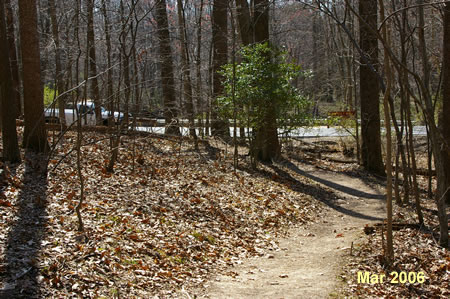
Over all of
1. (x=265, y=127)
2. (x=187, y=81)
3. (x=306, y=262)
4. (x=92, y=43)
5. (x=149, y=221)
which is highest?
(x=92, y=43)

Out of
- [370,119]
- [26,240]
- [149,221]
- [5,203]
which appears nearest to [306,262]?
[149,221]

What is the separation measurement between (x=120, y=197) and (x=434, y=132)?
18.8ft

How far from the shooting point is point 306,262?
7.43m

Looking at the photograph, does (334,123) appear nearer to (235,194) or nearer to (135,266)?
(235,194)

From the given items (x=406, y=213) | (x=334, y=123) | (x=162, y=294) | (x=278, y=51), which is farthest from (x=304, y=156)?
(x=162, y=294)

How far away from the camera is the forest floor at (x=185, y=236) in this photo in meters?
5.64

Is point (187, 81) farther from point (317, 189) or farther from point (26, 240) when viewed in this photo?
point (26, 240)

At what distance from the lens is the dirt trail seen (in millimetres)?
5992

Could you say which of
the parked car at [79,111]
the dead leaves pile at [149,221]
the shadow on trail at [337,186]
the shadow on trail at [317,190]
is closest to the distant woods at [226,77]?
the parked car at [79,111]

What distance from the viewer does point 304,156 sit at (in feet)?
59.2

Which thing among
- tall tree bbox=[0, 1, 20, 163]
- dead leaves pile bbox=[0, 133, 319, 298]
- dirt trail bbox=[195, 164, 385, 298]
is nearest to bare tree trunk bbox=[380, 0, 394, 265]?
dirt trail bbox=[195, 164, 385, 298]

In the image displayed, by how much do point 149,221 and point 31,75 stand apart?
206 inches

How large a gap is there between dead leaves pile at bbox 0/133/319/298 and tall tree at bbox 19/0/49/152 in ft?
2.27

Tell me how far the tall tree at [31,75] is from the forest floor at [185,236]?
→ 62cm
